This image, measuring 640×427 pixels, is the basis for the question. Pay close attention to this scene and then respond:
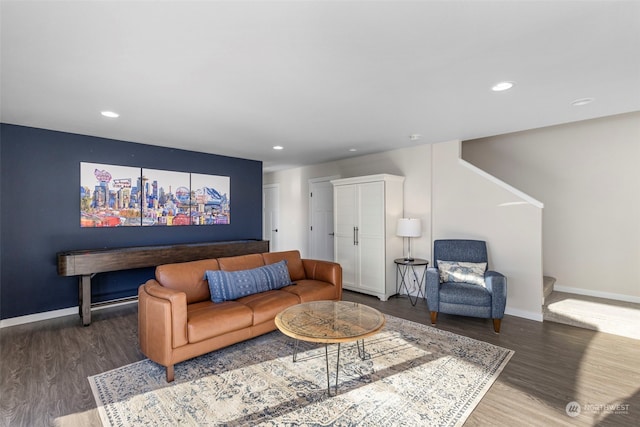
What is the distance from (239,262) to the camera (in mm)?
3398

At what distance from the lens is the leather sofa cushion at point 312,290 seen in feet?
10.5

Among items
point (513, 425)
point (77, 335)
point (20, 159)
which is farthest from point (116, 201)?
point (513, 425)

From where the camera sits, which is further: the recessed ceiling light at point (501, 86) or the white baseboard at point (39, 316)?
the white baseboard at point (39, 316)

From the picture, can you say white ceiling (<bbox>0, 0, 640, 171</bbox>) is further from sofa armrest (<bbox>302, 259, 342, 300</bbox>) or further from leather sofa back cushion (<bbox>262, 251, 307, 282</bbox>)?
sofa armrest (<bbox>302, 259, 342, 300</bbox>)

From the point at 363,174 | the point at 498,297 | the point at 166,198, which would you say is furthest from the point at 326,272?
the point at 166,198

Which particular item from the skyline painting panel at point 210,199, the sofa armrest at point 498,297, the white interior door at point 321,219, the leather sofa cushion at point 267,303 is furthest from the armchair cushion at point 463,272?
the skyline painting panel at point 210,199

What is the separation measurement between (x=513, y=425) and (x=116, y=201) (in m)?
4.85

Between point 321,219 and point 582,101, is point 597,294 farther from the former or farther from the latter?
point 321,219

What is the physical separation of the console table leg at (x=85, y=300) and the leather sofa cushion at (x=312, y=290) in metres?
2.28

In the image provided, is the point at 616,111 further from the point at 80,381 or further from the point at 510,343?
the point at 80,381

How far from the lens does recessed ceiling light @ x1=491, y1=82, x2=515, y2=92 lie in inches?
91.7

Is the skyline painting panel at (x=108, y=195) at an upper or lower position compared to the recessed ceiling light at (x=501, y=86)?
lower

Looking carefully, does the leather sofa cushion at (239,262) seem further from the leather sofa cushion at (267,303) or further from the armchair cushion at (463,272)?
the armchair cushion at (463,272)

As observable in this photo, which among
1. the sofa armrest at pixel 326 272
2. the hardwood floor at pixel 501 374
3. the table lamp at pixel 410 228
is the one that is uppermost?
the table lamp at pixel 410 228
